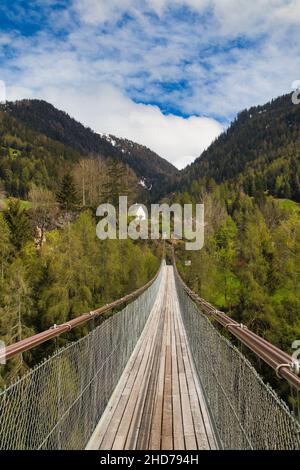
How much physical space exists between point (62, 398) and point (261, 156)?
127 m

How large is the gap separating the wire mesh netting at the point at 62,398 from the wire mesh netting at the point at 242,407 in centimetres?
122

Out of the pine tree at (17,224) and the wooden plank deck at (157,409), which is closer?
the wooden plank deck at (157,409)

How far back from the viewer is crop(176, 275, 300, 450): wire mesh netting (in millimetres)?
1685

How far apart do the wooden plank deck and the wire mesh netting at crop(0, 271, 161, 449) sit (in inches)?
8.2

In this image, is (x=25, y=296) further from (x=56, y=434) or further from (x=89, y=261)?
(x=56, y=434)

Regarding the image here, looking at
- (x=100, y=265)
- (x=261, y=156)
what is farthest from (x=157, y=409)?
(x=261, y=156)

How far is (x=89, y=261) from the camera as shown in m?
25.5

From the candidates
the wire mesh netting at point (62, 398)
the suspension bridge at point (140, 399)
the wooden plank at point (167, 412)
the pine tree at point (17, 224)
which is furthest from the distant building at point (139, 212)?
the wire mesh netting at point (62, 398)

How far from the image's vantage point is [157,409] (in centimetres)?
415

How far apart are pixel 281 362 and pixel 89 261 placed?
24.2 m

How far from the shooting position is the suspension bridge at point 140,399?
190cm

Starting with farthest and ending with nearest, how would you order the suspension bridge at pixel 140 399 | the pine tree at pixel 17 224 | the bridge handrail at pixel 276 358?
1. the pine tree at pixel 17 224
2. the suspension bridge at pixel 140 399
3. the bridge handrail at pixel 276 358

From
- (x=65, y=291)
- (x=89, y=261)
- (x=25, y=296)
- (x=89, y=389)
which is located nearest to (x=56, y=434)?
(x=89, y=389)

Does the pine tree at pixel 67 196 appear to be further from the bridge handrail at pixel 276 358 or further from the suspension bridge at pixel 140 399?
the bridge handrail at pixel 276 358
